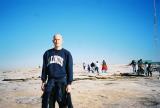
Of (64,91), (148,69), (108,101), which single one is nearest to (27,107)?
(108,101)

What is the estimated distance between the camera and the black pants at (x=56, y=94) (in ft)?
16.4

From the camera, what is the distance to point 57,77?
5.04m

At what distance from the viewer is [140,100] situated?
346 inches

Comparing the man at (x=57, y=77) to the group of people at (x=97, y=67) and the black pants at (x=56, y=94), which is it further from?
the group of people at (x=97, y=67)

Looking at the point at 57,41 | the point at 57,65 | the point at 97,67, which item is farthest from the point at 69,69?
the point at 97,67

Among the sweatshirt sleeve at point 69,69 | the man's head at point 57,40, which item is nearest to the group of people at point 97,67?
the sweatshirt sleeve at point 69,69

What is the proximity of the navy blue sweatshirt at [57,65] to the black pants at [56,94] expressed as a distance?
0.12 m

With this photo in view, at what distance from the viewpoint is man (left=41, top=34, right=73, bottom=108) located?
5.01 m

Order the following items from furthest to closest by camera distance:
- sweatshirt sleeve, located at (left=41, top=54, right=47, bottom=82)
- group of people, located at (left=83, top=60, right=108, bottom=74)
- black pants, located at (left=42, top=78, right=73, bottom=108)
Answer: group of people, located at (left=83, top=60, right=108, bottom=74)
sweatshirt sleeve, located at (left=41, top=54, right=47, bottom=82)
black pants, located at (left=42, top=78, right=73, bottom=108)

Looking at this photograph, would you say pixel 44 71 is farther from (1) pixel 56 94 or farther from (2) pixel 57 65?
(1) pixel 56 94

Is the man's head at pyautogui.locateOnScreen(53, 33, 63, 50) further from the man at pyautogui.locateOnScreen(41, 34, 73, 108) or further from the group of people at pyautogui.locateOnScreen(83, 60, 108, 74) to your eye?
the group of people at pyautogui.locateOnScreen(83, 60, 108, 74)

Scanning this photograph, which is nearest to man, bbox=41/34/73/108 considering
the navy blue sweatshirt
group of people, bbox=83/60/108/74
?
the navy blue sweatshirt

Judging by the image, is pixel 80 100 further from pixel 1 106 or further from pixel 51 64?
pixel 51 64

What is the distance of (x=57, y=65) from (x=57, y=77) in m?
0.25
